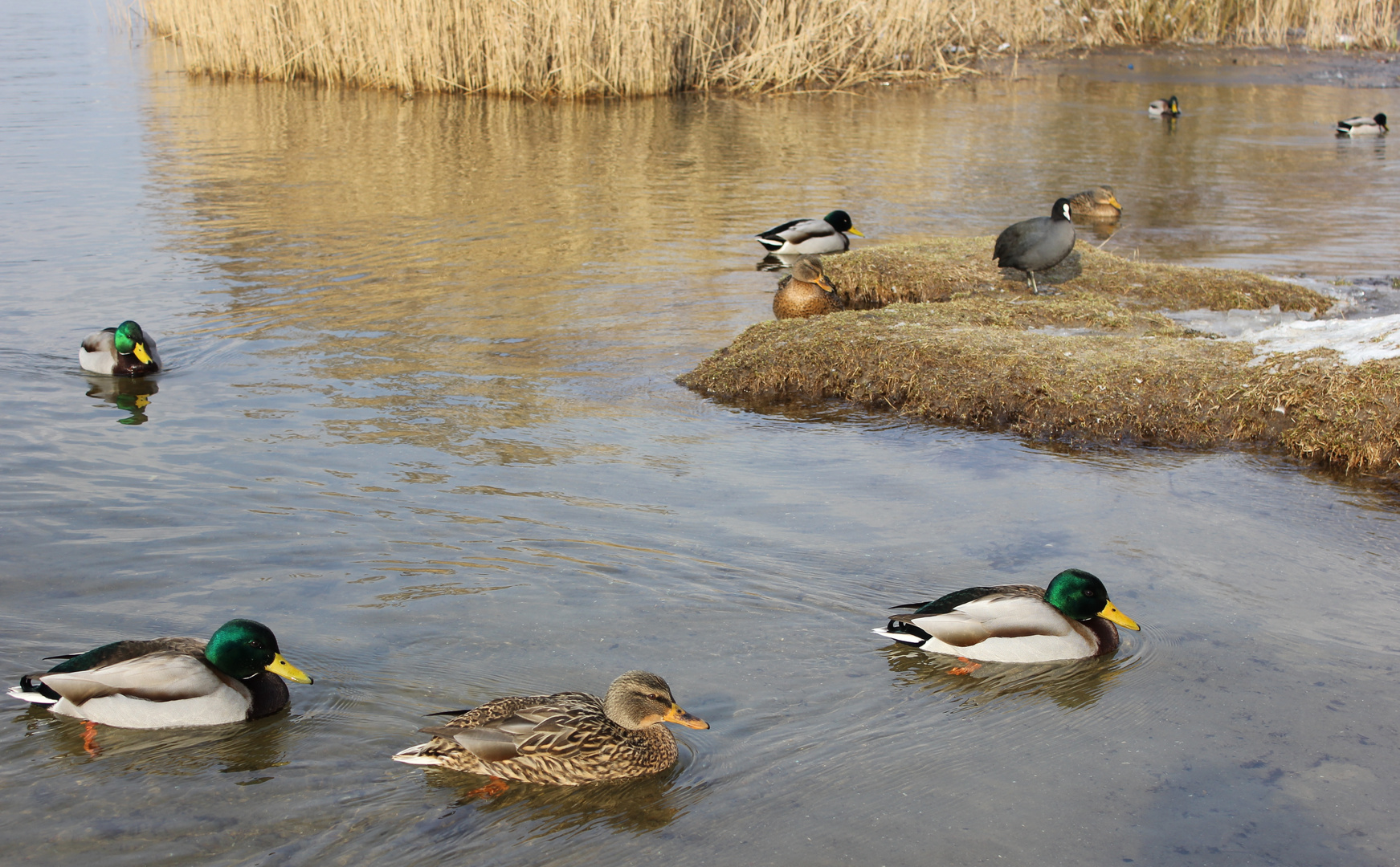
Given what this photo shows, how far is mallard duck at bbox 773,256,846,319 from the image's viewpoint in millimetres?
10578

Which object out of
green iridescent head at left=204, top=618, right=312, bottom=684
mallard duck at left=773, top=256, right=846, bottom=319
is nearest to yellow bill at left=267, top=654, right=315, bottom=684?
green iridescent head at left=204, top=618, right=312, bottom=684

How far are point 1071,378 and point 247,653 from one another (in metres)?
5.92

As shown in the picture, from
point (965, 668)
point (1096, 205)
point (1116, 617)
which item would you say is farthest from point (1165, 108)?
point (965, 668)

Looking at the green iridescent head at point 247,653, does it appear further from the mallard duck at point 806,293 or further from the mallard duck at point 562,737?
the mallard duck at point 806,293

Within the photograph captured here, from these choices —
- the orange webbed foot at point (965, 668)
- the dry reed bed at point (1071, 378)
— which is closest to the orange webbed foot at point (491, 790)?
the orange webbed foot at point (965, 668)

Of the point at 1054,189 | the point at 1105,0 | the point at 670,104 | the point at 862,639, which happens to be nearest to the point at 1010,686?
the point at 862,639

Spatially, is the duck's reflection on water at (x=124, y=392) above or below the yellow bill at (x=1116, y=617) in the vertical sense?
above

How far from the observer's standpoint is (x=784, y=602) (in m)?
5.68

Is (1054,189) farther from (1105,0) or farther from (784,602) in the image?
(1105,0)

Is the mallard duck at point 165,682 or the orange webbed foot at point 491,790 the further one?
the mallard duck at point 165,682

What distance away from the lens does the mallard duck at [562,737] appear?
14.1 feet

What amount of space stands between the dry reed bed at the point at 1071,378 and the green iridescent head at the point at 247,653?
477cm

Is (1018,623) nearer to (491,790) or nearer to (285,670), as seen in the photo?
(491,790)

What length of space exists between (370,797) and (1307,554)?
482 cm
